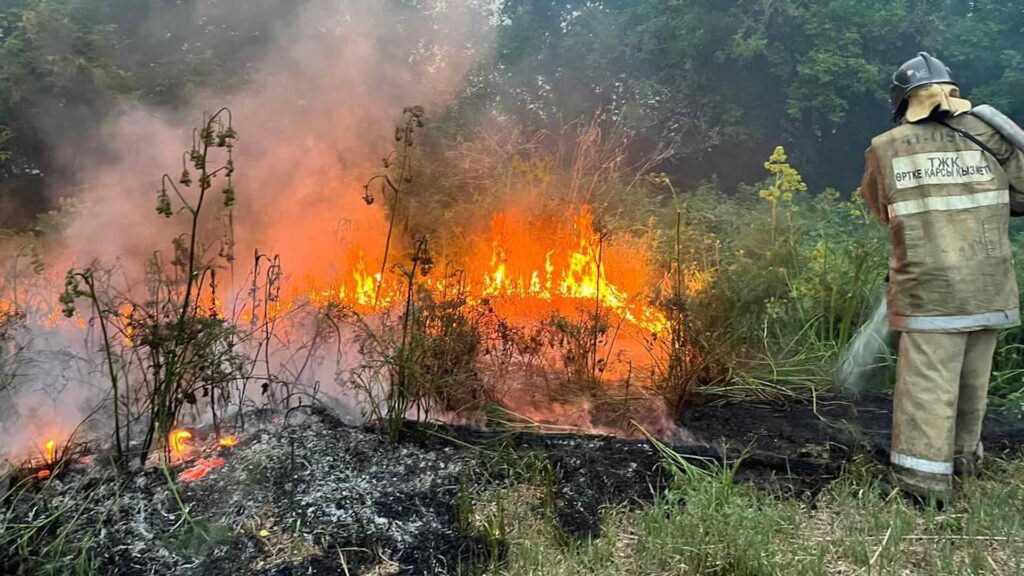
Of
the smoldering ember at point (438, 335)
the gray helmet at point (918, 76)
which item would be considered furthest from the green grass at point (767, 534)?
the gray helmet at point (918, 76)

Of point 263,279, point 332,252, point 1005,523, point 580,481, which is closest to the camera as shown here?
point 1005,523

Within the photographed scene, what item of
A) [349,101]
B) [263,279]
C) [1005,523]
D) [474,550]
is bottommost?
[474,550]

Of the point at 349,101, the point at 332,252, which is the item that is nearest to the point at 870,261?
the point at 332,252

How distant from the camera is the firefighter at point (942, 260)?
10.2 feet

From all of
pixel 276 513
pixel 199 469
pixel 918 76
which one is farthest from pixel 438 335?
pixel 918 76

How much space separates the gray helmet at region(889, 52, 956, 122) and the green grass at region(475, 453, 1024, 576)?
1955 mm

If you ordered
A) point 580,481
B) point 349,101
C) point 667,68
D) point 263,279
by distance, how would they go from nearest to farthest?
1. point 580,481
2. point 263,279
3. point 349,101
4. point 667,68

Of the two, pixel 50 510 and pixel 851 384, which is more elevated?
pixel 851 384

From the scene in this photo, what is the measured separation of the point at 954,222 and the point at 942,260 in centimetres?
19

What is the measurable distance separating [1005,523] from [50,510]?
4134 mm

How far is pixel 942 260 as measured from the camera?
3104 millimetres

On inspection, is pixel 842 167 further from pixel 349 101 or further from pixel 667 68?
pixel 349 101

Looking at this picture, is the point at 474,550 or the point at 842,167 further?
the point at 842,167

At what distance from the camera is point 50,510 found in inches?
114
